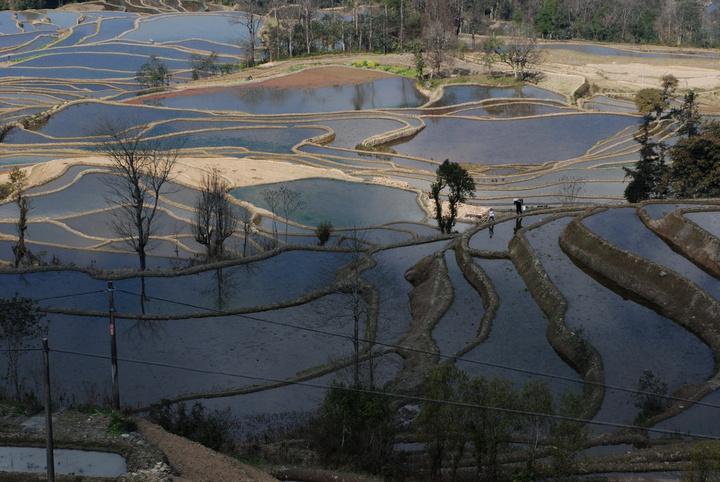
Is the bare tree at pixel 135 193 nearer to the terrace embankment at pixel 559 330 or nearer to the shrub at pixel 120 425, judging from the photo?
the terrace embankment at pixel 559 330

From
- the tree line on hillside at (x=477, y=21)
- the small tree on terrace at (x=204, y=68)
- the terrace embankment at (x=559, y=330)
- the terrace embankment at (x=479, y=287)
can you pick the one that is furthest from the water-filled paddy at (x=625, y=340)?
the tree line on hillside at (x=477, y=21)

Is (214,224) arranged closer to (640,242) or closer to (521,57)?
(640,242)

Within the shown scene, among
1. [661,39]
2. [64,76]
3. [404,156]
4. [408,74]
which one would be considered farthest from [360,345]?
[661,39]

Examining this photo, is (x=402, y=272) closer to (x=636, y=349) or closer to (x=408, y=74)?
(x=636, y=349)

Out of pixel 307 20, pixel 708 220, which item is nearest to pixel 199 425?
pixel 708 220

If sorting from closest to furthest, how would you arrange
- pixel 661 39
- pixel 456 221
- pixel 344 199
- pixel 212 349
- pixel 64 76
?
pixel 212 349 < pixel 456 221 < pixel 344 199 < pixel 64 76 < pixel 661 39

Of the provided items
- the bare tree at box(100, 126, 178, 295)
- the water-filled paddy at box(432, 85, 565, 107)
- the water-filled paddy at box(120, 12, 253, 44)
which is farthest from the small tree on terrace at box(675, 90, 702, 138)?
the water-filled paddy at box(120, 12, 253, 44)

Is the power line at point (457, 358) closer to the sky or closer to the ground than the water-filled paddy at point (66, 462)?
closer to the ground
